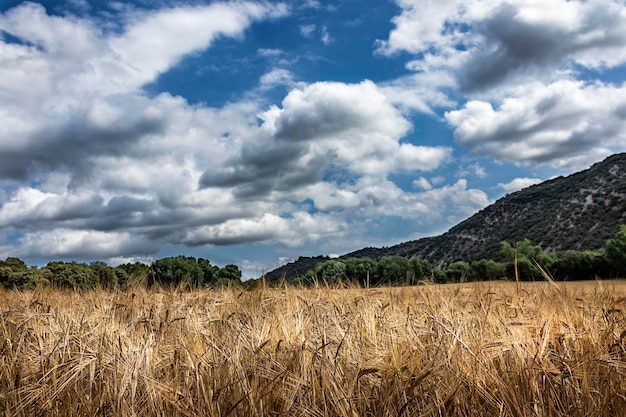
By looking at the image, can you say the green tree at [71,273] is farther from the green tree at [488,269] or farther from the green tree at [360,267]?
the green tree at [488,269]

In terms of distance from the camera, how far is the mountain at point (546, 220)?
182 ft

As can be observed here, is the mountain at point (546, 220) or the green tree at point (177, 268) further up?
the mountain at point (546, 220)

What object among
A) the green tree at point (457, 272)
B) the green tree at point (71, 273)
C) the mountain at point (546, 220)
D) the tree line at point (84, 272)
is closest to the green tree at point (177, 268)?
the tree line at point (84, 272)

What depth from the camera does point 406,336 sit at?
5.28 m

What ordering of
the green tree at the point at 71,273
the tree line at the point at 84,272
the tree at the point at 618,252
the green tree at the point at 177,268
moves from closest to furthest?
the green tree at the point at 177,268 < the tree line at the point at 84,272 < the green tree at the point at 71,273 < the tree at the point at 618,252

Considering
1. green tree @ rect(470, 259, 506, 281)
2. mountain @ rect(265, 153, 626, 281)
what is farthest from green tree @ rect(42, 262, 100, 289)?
mountain @ rect(265, 153, 626, 281)

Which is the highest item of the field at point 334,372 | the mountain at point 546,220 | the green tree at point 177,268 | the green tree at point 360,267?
the mountain at point 546,220

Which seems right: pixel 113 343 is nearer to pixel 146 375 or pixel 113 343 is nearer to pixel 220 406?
pixel 146 375

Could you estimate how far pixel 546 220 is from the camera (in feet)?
210

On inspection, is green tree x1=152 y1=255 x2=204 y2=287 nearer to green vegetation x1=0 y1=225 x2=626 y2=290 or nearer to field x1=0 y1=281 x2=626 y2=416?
green vegetation x1=0 y1=225 x2=626 y2=290

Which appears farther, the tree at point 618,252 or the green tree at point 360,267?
the tree at point 618,252

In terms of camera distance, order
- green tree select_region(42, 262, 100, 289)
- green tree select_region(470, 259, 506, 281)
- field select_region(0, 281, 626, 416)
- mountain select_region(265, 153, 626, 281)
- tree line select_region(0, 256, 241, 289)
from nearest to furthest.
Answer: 1. field select_region(0, 281, 626, 416)
2. green tree select_region(470, 259, 506, 281)
3. tree line select_region(0, 256, 241, 289)
4. green tree select_region(42, 262, 100, 289)
5. mountain select_region(265, 153, 626, 281)

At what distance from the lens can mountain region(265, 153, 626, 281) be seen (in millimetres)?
55594

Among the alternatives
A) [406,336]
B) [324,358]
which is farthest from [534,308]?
[324,358]
